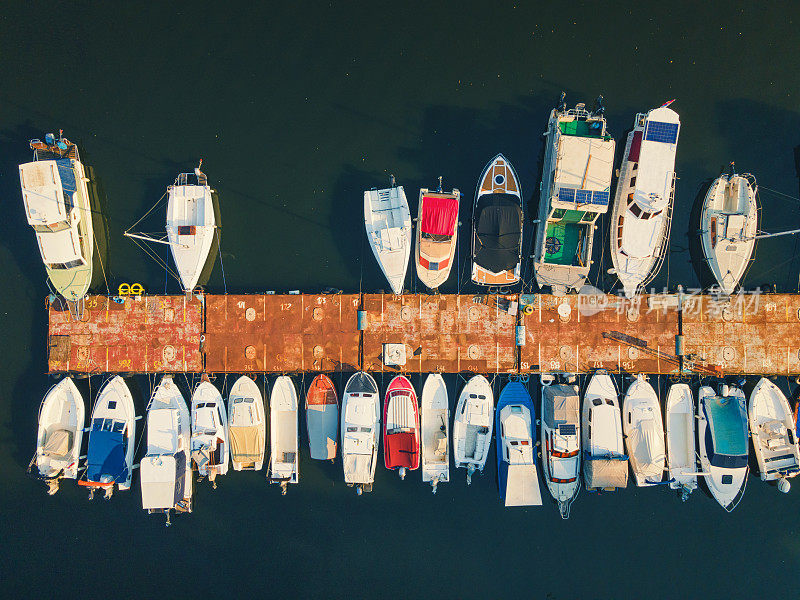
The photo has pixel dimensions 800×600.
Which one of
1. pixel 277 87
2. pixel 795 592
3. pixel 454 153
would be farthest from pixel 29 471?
pixel 795 592

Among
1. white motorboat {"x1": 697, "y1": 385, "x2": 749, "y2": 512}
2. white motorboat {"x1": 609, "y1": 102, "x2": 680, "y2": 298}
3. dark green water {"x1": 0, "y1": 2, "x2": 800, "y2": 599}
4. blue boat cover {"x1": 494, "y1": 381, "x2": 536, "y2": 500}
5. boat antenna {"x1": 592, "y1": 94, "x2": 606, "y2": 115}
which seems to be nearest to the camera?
white motorboat {"x1": 609, "y1": 102, "x2": 680, "y2": 298}

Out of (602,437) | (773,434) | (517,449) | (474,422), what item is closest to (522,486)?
(517,449)

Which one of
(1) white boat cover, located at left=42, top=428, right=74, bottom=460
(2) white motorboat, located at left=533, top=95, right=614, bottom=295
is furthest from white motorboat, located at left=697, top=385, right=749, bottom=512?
(1) white boat cover, located at left=42, top=428, right=74, bottom=460

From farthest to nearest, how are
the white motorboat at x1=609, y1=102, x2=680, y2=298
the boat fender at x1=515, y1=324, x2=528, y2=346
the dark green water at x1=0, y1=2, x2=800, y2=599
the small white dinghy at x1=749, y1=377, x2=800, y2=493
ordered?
the dark green water at x1=0, y1=2, x2=800, y2=599
the boat fender at x1=515, y1=324, x2=528, y2=346
the small white dinghy at x1=749, y1=377, x2=800, y2=493
the white motorboat at x1=609, y1=102, x2=680, y2=298

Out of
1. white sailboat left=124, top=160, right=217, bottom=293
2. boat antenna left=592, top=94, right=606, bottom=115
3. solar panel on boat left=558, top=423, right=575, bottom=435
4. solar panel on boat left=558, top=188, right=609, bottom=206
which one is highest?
boat antenna left=592, top=94, right=606, bottom=115

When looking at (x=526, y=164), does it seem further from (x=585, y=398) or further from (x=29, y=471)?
(x=29, y=471)

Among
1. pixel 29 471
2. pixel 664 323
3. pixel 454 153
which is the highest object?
pixel 454 153

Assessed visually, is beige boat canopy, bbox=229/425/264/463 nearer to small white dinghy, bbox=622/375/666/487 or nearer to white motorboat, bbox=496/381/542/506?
white motorboat, bbox=496/381/542/506

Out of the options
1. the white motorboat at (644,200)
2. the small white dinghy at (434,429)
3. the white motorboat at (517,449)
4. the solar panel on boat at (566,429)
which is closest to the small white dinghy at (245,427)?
the small white dinghy at (434,429)
